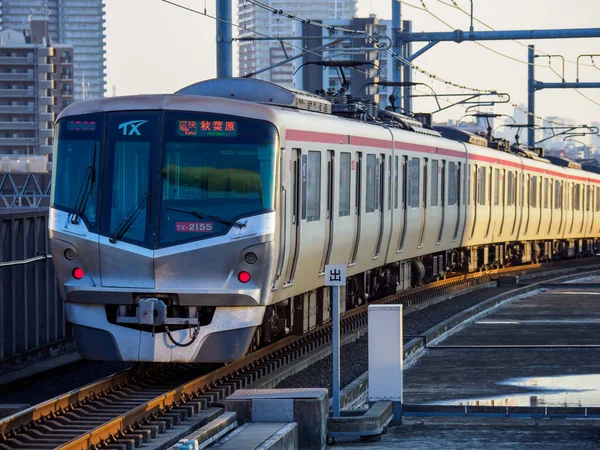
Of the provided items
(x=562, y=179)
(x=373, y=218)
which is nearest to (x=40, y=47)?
(x=562, y=179)

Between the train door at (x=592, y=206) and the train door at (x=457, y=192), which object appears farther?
the train door at (x=592, y=206)

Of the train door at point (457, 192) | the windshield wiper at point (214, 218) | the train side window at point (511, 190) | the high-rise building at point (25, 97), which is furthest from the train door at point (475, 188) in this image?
the high-rise building at point (25, 97)

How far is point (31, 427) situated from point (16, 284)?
188 inches

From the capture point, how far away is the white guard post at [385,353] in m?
11.6

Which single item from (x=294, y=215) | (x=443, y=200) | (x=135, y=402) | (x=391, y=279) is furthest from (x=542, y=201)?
(x=135, y=402)

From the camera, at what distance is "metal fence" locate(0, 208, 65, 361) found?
51.8ft

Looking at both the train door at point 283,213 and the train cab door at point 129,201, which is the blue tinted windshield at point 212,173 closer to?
the train cab door at point 129,201

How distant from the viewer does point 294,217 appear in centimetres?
1502

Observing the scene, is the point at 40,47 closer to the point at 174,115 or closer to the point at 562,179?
the point at 562,179

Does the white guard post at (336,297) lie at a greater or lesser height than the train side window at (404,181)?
lesser

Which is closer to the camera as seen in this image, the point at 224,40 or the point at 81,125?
the point at 81,125

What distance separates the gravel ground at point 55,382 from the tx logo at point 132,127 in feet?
8.58

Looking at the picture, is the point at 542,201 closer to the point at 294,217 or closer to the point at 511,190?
the point at 511,190

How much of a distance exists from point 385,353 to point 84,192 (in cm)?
379
